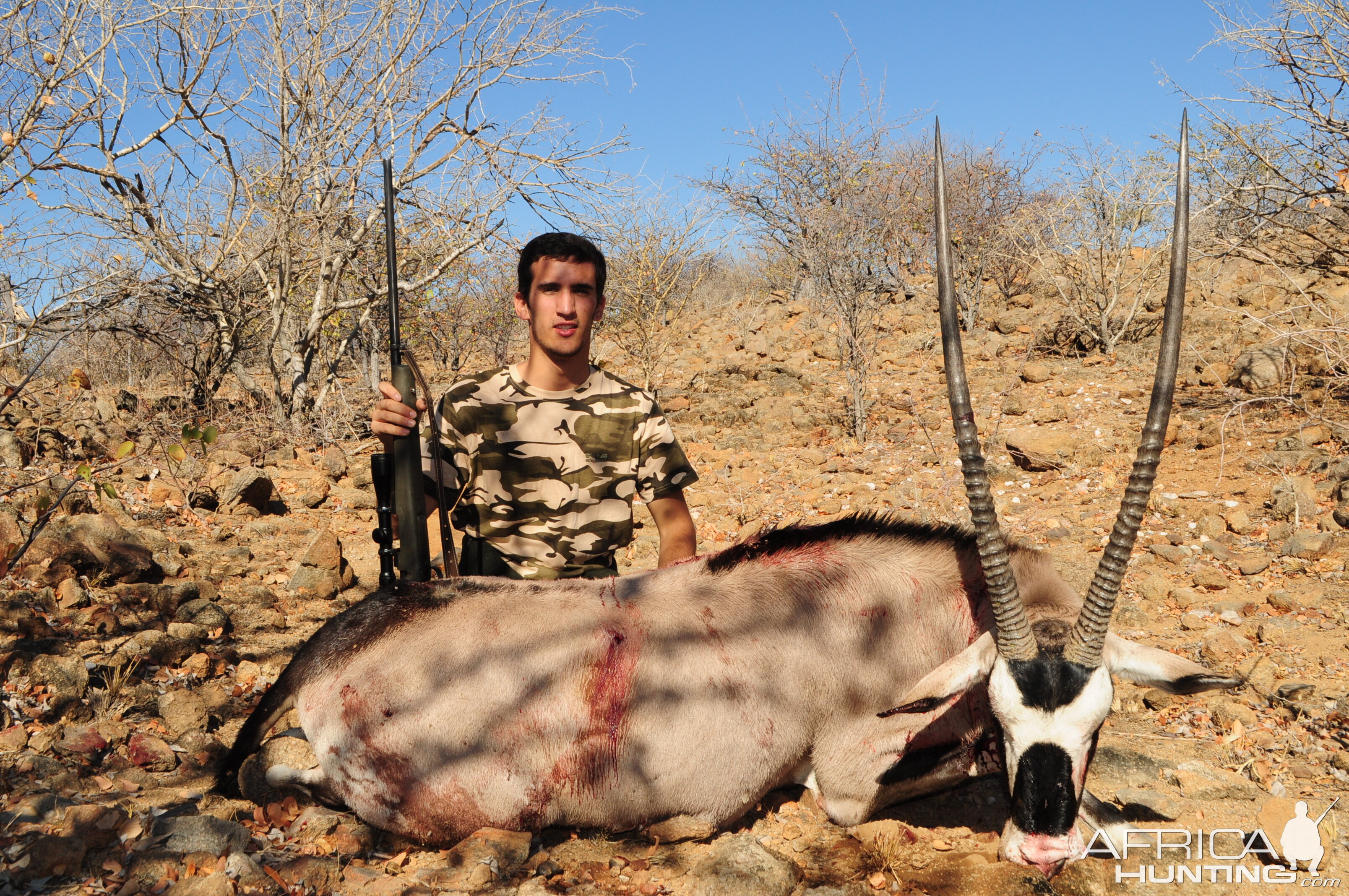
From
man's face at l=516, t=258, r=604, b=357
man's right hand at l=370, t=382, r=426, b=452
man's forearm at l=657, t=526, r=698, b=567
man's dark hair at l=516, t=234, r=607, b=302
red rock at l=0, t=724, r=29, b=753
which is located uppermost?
man's dark hair at l=516, t=234, r=607, b=302

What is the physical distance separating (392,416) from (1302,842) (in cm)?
312

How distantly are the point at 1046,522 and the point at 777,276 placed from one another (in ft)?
65.4

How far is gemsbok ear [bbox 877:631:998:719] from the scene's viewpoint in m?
2.65

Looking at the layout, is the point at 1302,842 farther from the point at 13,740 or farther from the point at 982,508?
the point at 13,740

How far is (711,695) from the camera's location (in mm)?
2648

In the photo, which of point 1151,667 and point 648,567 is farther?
point 648,567

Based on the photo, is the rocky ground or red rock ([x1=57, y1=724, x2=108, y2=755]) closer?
the rocky ground

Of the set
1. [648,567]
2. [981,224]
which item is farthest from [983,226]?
[648,567]

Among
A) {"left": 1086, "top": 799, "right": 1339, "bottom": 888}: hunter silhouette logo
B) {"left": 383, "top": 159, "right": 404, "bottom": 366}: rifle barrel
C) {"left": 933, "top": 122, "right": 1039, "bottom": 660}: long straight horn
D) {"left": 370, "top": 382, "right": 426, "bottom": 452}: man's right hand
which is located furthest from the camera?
{"left": 383, "top": 159, "right": 404, "bottom": 366}: rifle barrel

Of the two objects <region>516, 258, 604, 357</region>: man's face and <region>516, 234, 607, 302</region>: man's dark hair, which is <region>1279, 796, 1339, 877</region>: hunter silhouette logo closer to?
<region>516, 258, 604, 357</region>: man's face

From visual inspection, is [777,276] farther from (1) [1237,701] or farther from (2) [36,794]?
(2) [36,794]

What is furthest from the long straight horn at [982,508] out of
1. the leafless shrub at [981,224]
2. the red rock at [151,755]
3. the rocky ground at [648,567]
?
the leafless shrub at [981,224]

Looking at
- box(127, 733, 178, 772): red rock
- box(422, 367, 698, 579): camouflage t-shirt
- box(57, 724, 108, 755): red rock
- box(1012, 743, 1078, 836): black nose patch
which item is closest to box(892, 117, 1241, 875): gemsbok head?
box(1012, 743, 1078, 836): black nose patch

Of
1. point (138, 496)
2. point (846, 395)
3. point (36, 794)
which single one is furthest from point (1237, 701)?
point (846, 395)
